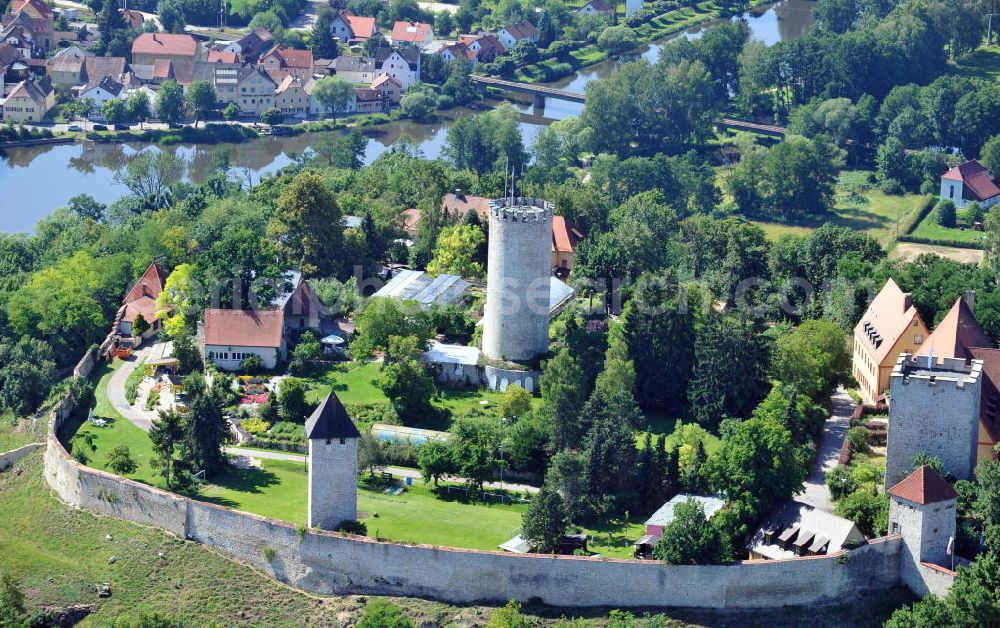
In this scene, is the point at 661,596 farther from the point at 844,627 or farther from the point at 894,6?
the point at 894,6

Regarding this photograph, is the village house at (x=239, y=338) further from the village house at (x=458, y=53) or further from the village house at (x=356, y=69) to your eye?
the village house at (x=458, y=53)

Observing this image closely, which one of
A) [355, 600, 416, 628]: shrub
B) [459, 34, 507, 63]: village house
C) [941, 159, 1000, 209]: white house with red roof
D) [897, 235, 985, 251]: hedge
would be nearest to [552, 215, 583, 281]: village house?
[897, 235, 985, 251]: hedge

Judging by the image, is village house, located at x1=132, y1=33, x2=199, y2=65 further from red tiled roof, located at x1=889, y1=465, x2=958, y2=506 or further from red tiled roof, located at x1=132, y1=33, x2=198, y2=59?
red tiled roof, located at x1=889, y1=465, x2=958, y2=506

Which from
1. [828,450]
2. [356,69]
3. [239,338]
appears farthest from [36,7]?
[828,450]

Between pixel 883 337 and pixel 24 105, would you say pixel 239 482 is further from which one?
pixel 24 105

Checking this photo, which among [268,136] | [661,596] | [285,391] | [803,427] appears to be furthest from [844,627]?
[268,136]
